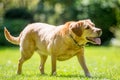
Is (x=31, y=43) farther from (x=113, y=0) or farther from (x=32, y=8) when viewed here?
(x=32, y=8)

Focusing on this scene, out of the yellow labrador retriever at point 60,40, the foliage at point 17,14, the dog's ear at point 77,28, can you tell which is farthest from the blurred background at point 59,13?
the dog's ear at point 77,28

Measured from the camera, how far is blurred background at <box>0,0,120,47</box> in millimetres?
30844

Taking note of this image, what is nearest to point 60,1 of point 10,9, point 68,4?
point 68,4

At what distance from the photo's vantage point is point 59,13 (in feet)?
115

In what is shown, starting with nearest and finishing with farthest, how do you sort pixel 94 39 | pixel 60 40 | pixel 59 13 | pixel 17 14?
pixel 94 39 → pixel 60 40 → pixel 17 14 → pixel 59 13

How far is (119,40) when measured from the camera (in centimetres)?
1762

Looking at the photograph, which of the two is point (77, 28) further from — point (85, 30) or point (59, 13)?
point (59, 13)

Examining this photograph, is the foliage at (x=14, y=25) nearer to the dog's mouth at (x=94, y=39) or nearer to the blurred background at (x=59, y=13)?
the blurred background at (x=59, y=13)

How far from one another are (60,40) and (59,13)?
77.3 feet

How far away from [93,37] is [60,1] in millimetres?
23496

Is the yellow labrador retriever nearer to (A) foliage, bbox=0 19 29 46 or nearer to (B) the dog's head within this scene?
(B) the dog's head

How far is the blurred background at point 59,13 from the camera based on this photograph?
1214 inches

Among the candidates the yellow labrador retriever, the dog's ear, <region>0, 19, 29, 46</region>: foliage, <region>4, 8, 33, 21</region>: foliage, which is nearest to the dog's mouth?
the yellow labrador retriever

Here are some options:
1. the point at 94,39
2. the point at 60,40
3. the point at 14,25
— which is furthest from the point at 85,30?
the point at 14,25
